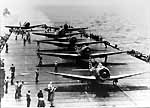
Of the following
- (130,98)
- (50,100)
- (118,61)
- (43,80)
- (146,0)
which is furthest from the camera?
(118,61)

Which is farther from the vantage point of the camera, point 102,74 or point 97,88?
point 97,88

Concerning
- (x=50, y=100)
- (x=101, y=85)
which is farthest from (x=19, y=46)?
(x=50, y=100)

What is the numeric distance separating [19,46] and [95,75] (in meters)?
32.8

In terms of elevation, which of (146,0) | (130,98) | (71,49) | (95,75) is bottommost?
(130,98)

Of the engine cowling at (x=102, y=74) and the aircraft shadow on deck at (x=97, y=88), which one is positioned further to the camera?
the aircraft shadow on deck at (x=97, y=88)

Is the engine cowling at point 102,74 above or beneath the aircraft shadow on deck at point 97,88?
above

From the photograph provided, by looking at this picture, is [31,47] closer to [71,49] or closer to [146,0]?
[71,49]

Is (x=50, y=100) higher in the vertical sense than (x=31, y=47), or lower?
lower

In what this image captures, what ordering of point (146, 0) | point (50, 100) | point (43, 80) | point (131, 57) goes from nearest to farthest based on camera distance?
point (50, 100)
point (146, 0)
point (43, 80)
point (131, 57)

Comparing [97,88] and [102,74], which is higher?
[102,74]

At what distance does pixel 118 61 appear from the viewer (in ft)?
144

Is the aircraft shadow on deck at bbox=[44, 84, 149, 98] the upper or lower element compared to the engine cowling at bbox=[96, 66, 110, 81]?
lower

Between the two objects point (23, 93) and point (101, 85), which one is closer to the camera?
point (23, 93)

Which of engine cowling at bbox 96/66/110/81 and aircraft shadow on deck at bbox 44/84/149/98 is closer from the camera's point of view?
engine cowling at bbox 96/66/110/81
